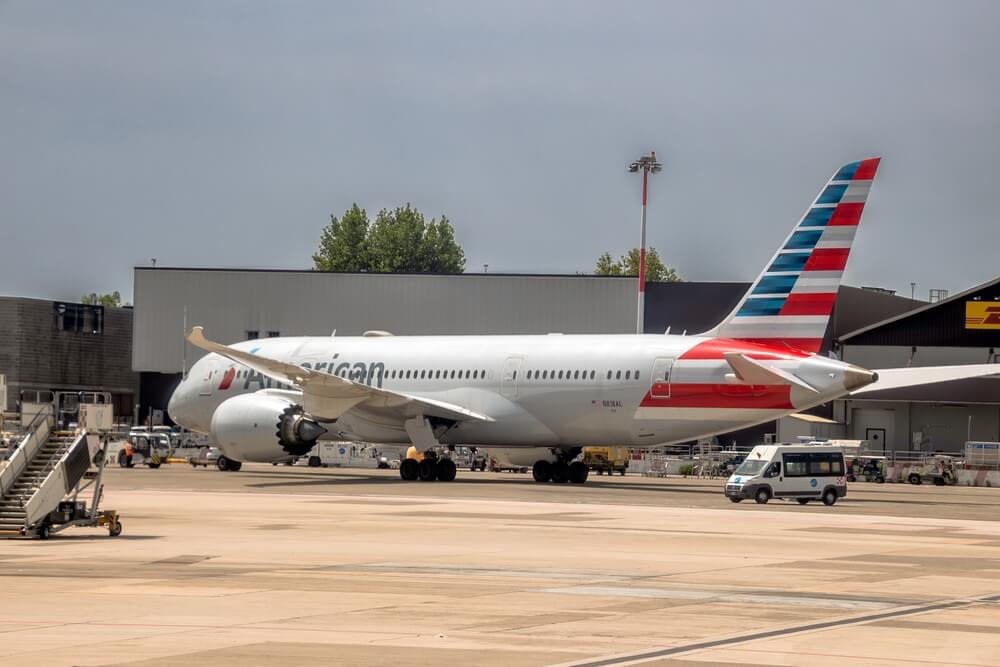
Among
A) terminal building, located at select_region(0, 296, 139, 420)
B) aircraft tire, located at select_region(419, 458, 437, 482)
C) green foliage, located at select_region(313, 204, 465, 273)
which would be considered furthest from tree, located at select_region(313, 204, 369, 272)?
aircraft tire, located at select_region(419, 458, 437, 482)

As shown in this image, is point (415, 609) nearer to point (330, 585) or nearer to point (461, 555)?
point (330, 585)

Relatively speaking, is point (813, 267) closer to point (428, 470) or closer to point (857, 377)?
point (857, 377)

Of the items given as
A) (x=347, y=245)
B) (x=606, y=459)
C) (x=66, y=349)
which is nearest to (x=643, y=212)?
(x=606, y=459)

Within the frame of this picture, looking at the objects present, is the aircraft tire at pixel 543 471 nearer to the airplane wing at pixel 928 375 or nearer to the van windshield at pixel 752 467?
the van windshield at pixel 752 467

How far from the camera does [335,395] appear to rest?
49.1 meters

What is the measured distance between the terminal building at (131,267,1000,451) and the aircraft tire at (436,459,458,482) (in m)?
27.6

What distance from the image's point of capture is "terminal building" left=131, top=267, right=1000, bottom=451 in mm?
75312

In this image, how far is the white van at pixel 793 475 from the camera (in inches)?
1649

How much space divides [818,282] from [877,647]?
31.2m

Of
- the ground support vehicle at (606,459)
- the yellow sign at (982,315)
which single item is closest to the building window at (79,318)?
the ground support vehicle at (606,459)

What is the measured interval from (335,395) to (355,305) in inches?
1398

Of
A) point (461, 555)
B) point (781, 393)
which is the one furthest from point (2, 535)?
point (781, 393)

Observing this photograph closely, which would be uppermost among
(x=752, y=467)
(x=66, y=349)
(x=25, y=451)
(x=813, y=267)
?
(x=813, y=267)

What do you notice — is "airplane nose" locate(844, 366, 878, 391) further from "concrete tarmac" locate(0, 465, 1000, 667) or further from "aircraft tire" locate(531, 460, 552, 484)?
"aircraft tire" locate(531, 460, 552, 484)
